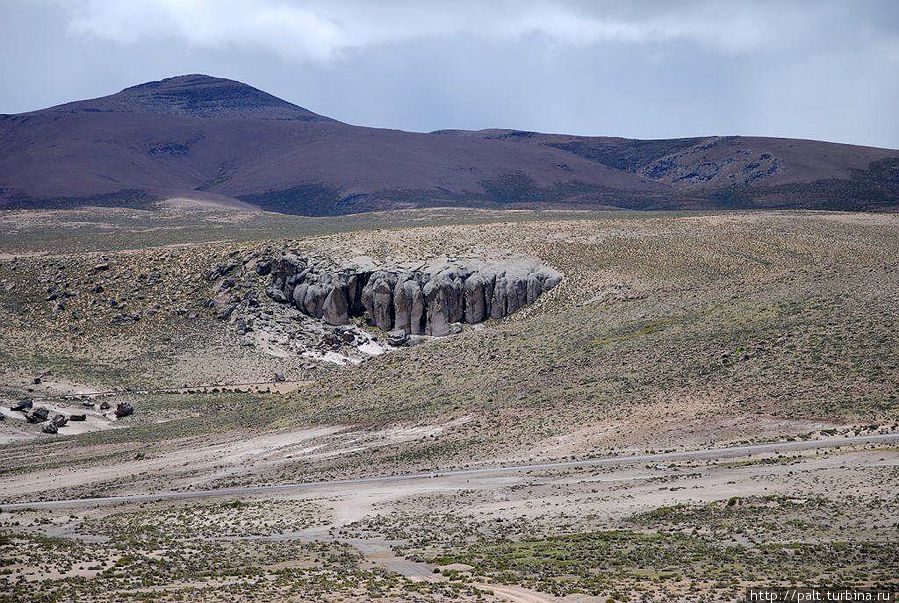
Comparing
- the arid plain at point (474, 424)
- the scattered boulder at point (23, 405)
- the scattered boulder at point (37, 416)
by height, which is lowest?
the scattered boulder at point (37, 416)

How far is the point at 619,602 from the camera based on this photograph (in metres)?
23.9

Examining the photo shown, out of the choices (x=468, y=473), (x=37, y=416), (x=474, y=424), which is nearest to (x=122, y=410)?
(x=37, y=416)

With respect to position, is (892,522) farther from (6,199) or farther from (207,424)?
(6,199)

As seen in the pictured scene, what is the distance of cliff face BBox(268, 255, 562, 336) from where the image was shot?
255 feet

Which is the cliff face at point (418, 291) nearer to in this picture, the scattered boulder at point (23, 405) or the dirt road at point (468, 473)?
the scattered boulder at point (23, 405)

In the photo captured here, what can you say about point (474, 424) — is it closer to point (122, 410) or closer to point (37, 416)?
point (122, 410)

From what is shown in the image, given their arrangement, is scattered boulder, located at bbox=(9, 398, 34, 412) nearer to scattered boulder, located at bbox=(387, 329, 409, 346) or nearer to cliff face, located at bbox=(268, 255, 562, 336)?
cliff face, located at bbox=(268, 255, 562, 336)

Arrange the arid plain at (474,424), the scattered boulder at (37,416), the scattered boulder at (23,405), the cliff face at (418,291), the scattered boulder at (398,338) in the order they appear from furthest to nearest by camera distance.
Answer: the cliff face at (418,291) < the scattered boulder at (398,338) < the scattered boulder at (23,405) < the scattered boulder at (37,416) < the arid plain at (474,424)

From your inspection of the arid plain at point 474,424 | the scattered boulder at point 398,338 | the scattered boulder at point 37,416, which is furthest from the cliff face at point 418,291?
the scattered boulder at point 37,416

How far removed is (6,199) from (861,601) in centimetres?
17351

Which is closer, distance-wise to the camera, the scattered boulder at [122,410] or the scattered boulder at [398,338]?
the scattered boulder at [122,410]

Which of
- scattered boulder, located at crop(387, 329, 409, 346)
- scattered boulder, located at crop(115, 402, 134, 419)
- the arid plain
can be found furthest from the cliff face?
scattered boulder, located at crop(115, 402, 134, 419)

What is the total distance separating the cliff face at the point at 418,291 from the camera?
77.8m

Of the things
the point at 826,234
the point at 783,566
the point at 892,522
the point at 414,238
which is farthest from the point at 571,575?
the point at 826,234
